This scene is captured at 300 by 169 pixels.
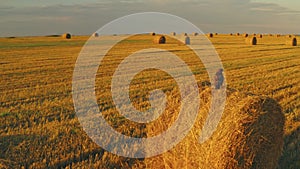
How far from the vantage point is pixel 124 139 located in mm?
6766

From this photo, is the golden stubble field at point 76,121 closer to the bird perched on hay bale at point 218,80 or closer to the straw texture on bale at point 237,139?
the straw texture on bale at point 237,139

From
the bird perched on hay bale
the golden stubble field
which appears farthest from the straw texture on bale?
the bird perched on hay bale

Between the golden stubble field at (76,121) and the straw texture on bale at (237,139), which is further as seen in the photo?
the golden stubble field at (76,121)

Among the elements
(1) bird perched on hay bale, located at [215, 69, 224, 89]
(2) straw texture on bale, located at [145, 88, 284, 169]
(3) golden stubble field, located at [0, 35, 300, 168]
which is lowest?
(3) golden stubble field, located at [0, 35, 300, 168]

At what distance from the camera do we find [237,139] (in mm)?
4309

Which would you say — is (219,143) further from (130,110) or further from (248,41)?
(248,41)

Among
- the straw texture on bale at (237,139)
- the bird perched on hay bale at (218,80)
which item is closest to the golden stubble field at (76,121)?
the straw texture on bale at (237,139)

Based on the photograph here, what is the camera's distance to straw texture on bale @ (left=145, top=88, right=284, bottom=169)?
4.32 m

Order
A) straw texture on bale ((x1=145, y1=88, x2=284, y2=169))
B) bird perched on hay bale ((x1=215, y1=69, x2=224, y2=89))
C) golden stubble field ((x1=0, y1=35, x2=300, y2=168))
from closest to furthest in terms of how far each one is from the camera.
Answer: straw texture on bale ((x1=145, y1=88, x2=284, y2=169)), bird perched on hay bale ((x1=215, y1=69, x2=224, y2=89)), golden stubble field ((x1=0, y1=35, x2=300, y2=168))

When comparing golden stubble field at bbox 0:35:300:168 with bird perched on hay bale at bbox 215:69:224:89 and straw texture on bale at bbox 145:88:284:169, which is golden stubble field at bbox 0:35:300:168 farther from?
bird perched on hay bale at bbox 215:69:224:89

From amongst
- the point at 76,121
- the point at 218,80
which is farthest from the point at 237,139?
the point at 76,121

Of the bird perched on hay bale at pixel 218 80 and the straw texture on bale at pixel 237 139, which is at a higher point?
the bird perched on hay bale at pixel 218 80

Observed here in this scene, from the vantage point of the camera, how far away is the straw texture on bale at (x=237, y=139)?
4.32m

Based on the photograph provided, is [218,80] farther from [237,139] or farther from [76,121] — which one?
[76,121]
